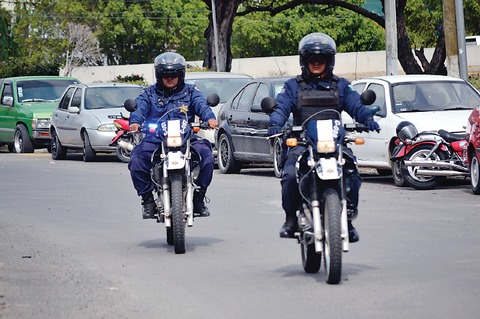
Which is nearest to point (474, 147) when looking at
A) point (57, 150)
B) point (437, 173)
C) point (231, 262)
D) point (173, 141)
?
point (437, 173)

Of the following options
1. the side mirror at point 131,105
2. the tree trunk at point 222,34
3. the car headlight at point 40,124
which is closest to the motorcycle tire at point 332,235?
the side mirror at point 131,105

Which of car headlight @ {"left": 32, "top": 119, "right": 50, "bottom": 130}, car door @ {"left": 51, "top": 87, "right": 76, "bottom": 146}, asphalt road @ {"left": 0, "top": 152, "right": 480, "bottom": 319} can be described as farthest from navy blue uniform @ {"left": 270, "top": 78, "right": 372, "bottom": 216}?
car headlight @ {"left": 32, "top": 119, "right": 50, "bottom": 130}

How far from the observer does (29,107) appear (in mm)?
29406

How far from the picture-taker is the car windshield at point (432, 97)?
56.8ft

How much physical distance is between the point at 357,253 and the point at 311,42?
80.6 inches

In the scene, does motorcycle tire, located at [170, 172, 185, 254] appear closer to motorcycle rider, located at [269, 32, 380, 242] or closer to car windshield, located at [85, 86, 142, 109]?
motorcycle rider, located at [269, 32, 380, 242]

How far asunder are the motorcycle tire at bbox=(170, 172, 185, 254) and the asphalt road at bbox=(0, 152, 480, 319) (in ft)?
0.39

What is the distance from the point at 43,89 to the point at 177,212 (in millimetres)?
20773

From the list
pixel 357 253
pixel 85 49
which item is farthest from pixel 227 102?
pixel 85 49

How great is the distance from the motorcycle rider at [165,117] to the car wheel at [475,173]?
5.44 metres

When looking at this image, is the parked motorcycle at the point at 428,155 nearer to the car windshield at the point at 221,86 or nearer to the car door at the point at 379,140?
the car door at the point at 379,140

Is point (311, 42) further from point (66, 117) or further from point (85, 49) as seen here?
point (85, 49)

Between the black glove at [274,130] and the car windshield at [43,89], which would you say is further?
the car windshield at [43,89]

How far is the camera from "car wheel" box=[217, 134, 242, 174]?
20.3 m
